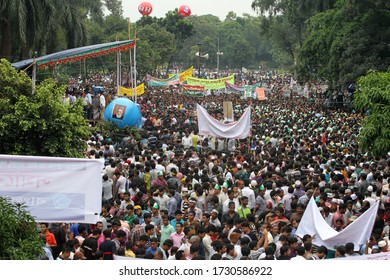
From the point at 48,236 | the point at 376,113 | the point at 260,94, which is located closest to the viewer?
the point at 48,236

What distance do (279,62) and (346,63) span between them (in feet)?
241

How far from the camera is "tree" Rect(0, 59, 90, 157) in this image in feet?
40.6

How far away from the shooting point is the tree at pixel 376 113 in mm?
13023

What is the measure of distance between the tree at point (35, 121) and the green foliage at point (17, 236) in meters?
4.55

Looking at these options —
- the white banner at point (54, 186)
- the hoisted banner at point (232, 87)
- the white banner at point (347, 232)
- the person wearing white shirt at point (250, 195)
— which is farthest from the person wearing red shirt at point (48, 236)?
the hoisted banner at point (232, 87)

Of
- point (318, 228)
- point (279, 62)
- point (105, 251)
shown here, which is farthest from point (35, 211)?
point (279, 62)

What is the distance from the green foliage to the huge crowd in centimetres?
80

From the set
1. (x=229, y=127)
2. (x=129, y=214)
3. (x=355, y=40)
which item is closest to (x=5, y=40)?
(x=229, y=127)

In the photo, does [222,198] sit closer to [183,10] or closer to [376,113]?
[376,113]

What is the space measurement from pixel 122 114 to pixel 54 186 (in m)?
12.2

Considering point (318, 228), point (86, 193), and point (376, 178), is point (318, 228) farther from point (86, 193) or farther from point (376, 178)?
point (376, 178)

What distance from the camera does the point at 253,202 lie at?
12055 mm

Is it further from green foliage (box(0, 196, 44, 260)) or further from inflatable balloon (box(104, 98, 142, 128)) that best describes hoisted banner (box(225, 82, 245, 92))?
green foliage (box(0, 196, 44, 260))

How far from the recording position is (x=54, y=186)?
9086 millimetres
